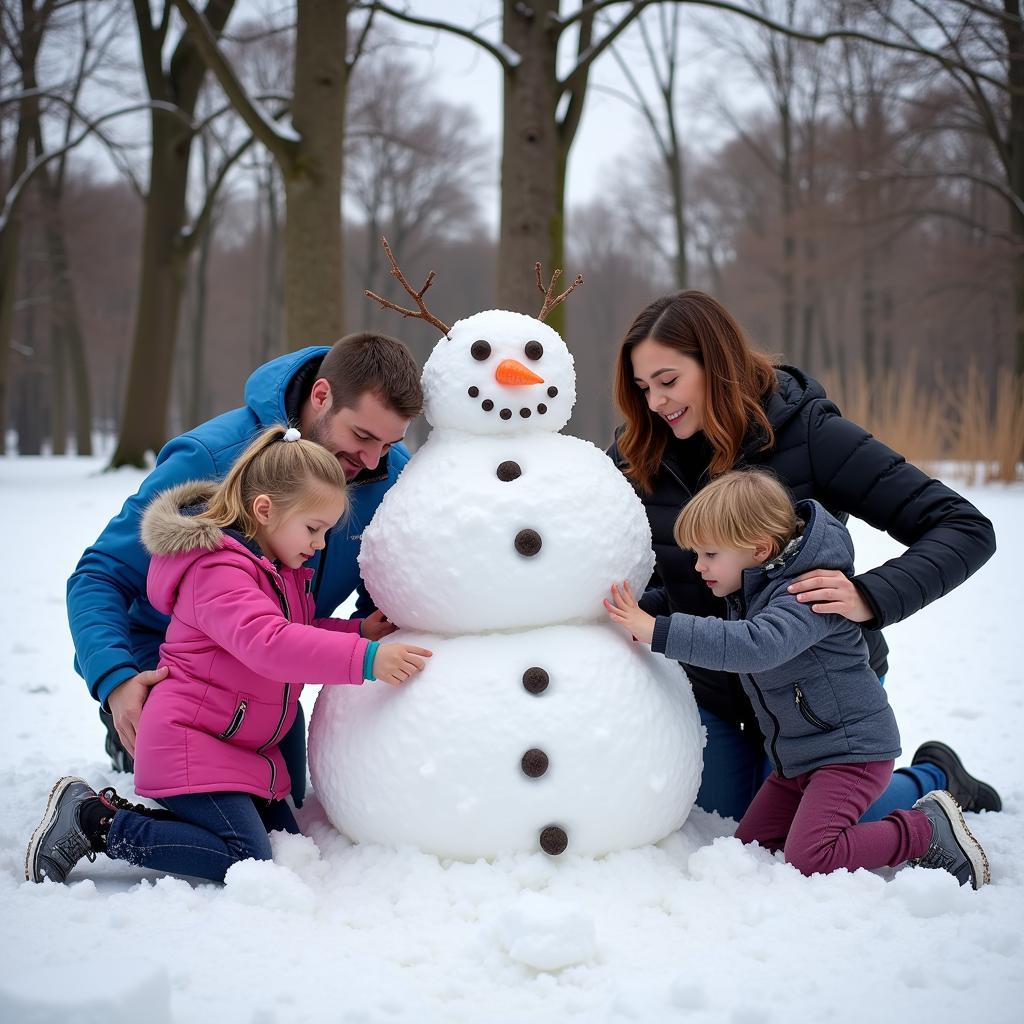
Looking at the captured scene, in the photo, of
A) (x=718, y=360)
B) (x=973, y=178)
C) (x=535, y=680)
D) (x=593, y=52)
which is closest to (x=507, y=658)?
(x=535, y=680)

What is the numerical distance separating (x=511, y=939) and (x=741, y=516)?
3.54 feet

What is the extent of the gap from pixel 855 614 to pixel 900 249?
21.8 m

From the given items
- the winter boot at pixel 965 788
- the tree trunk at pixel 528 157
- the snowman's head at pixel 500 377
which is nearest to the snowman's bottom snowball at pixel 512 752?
the snowman's head at pixel 500 377

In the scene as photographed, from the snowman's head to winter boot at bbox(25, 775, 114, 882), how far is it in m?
1.22

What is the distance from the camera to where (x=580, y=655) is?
218cm

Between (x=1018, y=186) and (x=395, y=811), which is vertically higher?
(x=1018, y=186)

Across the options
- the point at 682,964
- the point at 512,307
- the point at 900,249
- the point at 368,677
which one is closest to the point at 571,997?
→ the point at 682,964

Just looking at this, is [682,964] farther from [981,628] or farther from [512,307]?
[512,307]

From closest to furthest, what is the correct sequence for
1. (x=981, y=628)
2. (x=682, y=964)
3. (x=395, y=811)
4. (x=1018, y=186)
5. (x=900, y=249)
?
(x=682, y=964), (x=395, y=811), (x=981, y=628), (x=1018, y=186), (x=900, y=249)

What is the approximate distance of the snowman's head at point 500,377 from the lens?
2.28m

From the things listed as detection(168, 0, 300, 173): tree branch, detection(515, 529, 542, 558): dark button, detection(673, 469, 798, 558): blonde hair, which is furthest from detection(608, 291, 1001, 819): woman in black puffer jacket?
detection(168, 0, 300, 173): tree branch

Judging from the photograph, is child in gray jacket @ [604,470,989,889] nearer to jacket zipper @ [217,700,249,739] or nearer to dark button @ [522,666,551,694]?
dark button @ [522,666,551,694]

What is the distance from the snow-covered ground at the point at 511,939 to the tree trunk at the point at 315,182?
4.39m

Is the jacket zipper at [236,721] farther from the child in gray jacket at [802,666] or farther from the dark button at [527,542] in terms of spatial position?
the child in gray jacket at [802,666]
